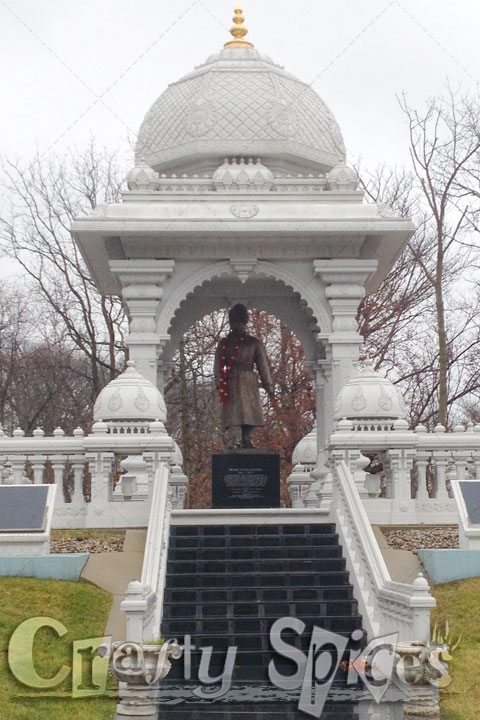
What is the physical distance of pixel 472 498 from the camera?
14422mm

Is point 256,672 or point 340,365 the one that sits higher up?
point 340,365

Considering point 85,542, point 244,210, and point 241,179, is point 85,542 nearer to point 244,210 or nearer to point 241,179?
point 244,210

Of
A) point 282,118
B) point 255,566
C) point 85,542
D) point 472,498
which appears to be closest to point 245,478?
point 85,542

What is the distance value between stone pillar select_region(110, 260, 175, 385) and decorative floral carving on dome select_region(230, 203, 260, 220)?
122cm

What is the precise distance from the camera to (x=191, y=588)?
43.4 ft

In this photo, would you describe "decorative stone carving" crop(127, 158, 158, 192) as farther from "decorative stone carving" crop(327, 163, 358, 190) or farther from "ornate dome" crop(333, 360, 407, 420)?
"ornate dome" crop(333, 360, 407, 420)

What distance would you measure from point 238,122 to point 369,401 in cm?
632

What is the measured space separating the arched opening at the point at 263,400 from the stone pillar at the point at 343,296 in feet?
37.4

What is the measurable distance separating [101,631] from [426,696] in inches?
132

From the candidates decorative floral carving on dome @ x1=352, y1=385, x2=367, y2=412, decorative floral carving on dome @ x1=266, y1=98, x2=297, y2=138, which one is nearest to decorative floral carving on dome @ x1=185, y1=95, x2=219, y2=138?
decorative floral carving on dome @ x1=266, y1=98, x2=297, y2=138

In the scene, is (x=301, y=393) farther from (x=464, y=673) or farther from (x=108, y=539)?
(x=464, y=673)

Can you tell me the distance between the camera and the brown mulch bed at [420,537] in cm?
1473

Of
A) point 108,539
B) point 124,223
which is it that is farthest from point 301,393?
point 108,539

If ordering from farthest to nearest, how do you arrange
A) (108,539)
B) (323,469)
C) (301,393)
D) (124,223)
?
(301,393)
(323,469)
(124,223)
(108,539)
